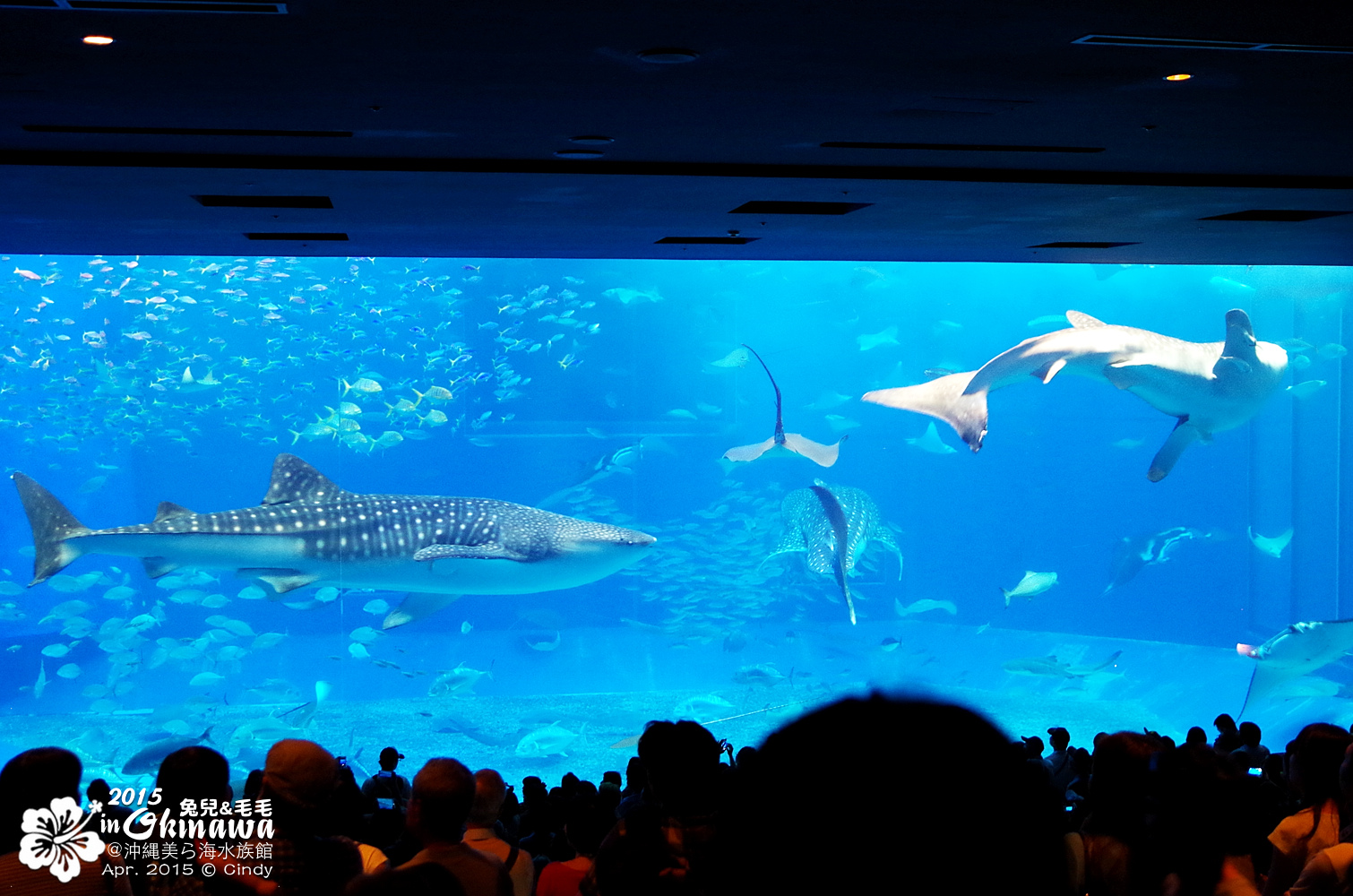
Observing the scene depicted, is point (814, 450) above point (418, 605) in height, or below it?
above

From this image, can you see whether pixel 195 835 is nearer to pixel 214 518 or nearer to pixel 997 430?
pixel 214 518

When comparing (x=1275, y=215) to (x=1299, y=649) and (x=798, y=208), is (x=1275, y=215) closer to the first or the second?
(x=798, y=208)

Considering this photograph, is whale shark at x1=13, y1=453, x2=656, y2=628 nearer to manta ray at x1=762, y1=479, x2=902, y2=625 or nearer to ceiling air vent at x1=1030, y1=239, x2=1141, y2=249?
manta ray at x1=762, y1=479, x2=902, y2=625

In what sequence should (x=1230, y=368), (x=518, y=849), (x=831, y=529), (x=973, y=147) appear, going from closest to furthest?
(x=518, y=849) < (x=973, y=147) < (x=1230, y=368) < (x=831, y=529)

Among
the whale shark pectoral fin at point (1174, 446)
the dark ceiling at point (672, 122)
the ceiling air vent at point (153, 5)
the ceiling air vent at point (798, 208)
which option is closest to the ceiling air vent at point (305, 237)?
the dark ceiling at point (672, 122)

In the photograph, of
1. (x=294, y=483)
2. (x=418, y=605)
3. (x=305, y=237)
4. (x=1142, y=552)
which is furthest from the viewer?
(x=1142, y=552)

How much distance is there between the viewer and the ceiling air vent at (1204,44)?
9.34ft

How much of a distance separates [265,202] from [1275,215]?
6.30 m

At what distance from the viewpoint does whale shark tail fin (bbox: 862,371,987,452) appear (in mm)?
7273

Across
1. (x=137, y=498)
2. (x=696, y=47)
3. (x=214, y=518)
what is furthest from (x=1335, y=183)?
(x=137, y=498)

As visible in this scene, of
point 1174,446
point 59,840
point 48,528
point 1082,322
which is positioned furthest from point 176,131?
point 1174,446

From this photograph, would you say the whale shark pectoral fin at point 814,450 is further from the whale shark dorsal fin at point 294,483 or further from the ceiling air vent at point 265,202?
the ceiling air vent at point 265,202

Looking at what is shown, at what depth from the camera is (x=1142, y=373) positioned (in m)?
8.59

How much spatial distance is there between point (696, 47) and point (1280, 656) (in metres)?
9.38
